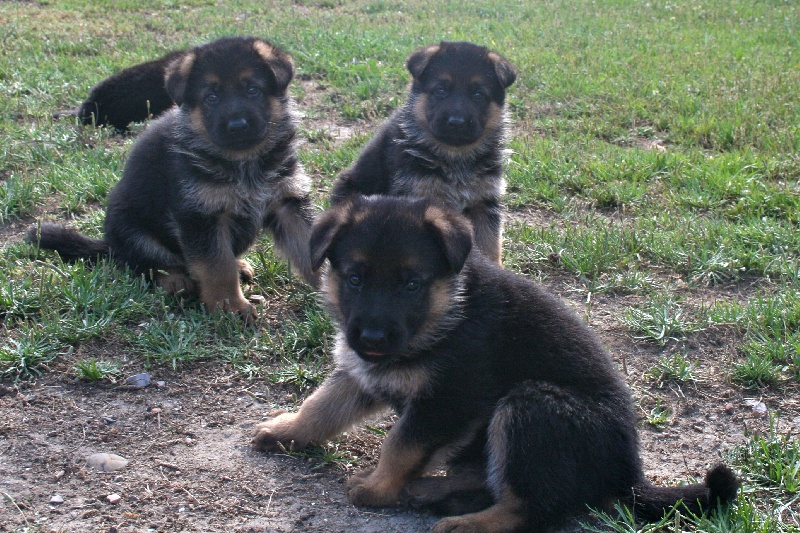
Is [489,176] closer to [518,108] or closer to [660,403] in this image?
[660,403]

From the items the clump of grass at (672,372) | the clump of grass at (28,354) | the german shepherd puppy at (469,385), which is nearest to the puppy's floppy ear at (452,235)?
the german shepherd puppy at (469,385)

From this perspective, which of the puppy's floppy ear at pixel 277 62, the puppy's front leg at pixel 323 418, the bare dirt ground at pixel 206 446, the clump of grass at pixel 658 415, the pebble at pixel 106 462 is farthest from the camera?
the puppy's floppy ear at pixel 277 62

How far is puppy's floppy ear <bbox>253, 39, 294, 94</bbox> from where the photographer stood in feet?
17.2

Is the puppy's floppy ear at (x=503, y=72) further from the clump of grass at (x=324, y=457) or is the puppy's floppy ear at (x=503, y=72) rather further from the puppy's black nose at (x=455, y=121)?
the clump of grass at (x=324, y=457)

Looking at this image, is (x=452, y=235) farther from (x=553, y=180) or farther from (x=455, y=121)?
(x=553, y=180)

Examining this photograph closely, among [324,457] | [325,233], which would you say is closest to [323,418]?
[324,457]

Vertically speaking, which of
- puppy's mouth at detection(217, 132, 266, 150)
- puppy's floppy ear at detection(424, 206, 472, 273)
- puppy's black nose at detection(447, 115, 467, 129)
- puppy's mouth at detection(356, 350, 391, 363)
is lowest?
puppy's mouth at detection(356, 350, 391, 363)

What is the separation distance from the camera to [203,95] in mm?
5172

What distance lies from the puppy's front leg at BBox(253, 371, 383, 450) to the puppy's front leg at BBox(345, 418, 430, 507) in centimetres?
35

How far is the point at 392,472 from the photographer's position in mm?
3406

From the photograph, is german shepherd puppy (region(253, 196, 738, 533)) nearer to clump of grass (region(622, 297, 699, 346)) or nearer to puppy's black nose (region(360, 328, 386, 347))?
puppy's black nose (region(360, 328, 386, 347))

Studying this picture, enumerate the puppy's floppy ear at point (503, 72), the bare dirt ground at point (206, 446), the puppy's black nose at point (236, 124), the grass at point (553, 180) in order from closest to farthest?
the bare dirt ground at point (206, 446)
the grass at point (553, 180)
the puppy's black nose at point (236, 124)
the puppy's floppy ear at point (503, 72)

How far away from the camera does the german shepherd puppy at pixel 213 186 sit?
5.06 m

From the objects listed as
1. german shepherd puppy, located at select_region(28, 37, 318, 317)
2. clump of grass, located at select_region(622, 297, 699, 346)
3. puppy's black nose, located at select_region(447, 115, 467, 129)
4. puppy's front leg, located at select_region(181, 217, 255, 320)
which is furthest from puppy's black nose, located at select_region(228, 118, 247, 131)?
clump of grass, located at select_region(622, 297, 699, 346)
